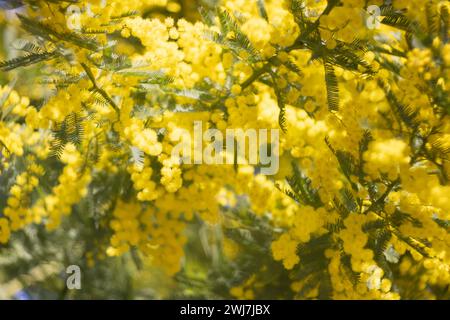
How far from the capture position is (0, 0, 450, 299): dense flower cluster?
6.29 feet

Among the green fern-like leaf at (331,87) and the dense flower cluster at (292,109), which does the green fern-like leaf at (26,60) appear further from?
the green fern-like leaf at (331,87)

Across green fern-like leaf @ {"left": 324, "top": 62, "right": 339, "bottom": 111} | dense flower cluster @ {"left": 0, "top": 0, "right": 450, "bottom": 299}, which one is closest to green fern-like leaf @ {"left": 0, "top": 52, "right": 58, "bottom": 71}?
dense flower cluster @ {"left": 0, "top": 0, "right": 450, "bottom": 299}

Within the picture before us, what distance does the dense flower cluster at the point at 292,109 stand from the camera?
1917 millimetres

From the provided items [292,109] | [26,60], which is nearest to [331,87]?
[292,109]

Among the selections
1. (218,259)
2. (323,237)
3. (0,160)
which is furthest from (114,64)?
(218,259)

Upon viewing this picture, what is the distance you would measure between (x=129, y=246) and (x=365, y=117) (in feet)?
4.44

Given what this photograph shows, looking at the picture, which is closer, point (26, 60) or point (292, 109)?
point (26, 60)

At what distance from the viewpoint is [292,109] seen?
2.21 m

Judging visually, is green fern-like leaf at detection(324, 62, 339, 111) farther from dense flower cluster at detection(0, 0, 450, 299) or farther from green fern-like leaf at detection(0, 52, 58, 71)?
green fern-like leaf at detection(0, 52, 58, 71)

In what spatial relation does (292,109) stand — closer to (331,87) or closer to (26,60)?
(331,87)

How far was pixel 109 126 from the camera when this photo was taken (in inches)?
90.3

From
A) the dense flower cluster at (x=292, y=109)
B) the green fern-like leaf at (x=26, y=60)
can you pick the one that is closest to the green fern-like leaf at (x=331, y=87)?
the dense flower cluster at (x=292, y=109)

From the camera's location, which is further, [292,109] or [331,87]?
[292,109]
